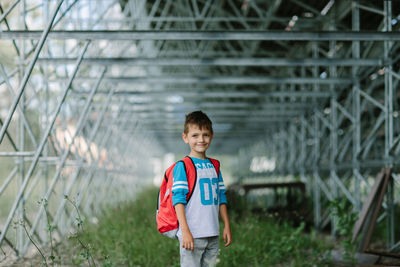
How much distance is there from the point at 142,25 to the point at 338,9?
16.6 feet

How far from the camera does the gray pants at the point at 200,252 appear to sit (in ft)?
10.6

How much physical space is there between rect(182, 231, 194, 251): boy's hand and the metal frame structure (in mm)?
1672

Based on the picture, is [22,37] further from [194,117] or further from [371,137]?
[371,137]

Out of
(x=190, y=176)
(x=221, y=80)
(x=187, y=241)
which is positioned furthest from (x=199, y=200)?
(x=221, y=80)

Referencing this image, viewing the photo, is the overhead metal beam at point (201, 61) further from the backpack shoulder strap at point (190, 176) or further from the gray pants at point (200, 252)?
the gray pants at point (200, 252)

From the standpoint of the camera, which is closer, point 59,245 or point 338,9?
point 59,245

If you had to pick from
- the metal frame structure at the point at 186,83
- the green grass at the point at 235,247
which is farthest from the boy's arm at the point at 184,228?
the green grass at the point at 235,247


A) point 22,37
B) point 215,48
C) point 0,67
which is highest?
point 215,48

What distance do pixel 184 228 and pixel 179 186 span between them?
29 centimetres

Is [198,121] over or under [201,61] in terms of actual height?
under

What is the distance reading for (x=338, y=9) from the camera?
32.9 ft

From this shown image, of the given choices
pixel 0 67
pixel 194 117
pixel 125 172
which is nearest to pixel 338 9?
pixel 0 67

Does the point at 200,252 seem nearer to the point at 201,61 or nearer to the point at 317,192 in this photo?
the point at 201,61

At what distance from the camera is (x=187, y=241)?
3.08 meters
